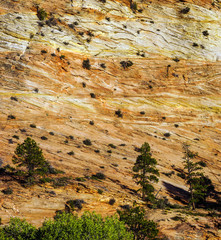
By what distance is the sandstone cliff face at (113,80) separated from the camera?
40.4m

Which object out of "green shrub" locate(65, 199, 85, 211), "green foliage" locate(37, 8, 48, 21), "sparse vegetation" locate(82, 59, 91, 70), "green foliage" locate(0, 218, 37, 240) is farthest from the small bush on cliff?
A: "green foliage" locate(37, 8, 48, 21)

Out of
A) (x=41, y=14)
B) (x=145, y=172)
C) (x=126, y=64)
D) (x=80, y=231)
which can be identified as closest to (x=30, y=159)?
(x=80, y=231)

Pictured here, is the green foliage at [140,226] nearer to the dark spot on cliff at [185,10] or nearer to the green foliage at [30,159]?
the green foliage at [30,159]

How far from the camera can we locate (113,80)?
53406 mm

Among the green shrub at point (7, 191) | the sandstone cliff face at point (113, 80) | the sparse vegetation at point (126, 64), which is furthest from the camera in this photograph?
the sparse vegetation at point (126, 64)

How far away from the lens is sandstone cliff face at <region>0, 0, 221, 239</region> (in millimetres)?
40438

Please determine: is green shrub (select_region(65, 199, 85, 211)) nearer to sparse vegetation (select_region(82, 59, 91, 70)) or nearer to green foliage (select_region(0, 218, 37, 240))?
green foliage (select_region(0, 218, 37, 240))

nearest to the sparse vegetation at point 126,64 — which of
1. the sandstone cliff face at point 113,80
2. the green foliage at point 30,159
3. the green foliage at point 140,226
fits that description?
the sandstone cliff face at point 113,80

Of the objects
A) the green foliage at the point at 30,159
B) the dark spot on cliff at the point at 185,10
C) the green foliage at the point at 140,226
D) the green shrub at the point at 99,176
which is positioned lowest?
the green foliage at the point at 140,226

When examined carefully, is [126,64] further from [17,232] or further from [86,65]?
[17,232]

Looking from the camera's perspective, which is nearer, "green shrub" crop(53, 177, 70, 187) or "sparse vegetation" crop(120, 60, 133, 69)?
"green shrub" crop(53, 177, 70, 187)

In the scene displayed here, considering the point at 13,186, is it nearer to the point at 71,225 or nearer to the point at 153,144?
the point at 71,225

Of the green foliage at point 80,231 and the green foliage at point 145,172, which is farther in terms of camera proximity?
the green foliage at point 145,172

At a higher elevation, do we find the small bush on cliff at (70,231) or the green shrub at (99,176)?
the green shrub at (99,176)
